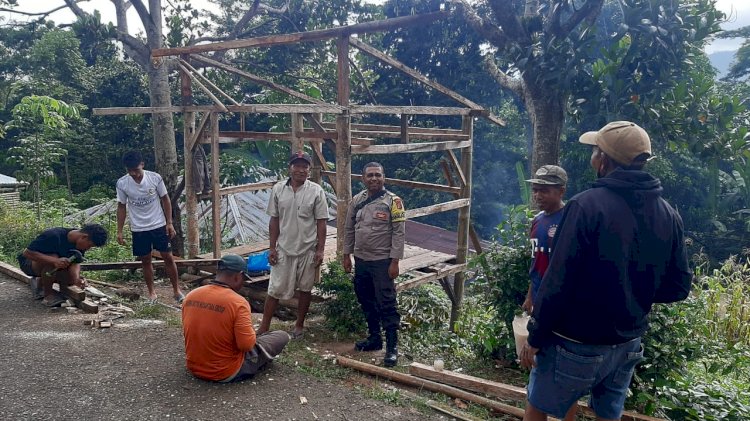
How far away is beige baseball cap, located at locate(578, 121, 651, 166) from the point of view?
255 centimetres

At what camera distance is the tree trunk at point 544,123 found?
8.82 m

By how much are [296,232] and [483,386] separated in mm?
2255

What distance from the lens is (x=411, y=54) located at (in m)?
19.0

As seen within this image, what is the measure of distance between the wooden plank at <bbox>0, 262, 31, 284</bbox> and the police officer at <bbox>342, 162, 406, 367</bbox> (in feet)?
14.8

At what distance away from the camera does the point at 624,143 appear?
2564mm

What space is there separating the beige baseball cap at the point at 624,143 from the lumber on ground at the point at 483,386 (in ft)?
6.74

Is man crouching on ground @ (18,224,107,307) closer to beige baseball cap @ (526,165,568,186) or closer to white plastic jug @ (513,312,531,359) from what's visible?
white plastic jug @ (513,312,531,359)

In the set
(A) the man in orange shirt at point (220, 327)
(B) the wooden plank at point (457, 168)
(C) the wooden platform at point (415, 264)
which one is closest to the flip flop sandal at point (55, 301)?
(C) the wooden platform at point (415, 264)

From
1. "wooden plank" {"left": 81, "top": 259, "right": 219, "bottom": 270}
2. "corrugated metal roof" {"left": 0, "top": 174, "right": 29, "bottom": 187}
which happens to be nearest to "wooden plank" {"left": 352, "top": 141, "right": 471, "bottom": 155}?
"wooden plank" {"left": 81, "top": 259, "right": 219, "bottom": 270}

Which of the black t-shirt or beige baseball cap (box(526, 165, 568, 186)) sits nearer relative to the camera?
beige baseball cap (box(526, 165, 568, 186))

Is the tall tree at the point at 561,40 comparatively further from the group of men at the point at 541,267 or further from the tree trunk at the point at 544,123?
the group of men at the point at 541,267

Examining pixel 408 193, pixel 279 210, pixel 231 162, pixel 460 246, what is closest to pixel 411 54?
pixel 408 193

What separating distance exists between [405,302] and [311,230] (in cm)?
301

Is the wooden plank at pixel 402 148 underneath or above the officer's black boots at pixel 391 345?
above
